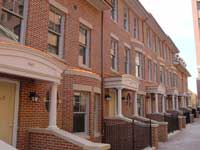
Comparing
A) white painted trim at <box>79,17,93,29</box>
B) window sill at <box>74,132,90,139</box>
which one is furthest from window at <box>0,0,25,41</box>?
window sill at <box>74,132,90,139</box>

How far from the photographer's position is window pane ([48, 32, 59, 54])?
970 cm

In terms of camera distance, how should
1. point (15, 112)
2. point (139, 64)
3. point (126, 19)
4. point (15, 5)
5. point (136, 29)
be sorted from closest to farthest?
point (15, 112), point (15, 5), point (126, 19), point (139, 64), point (136, 29)

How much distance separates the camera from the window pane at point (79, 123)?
10.4m

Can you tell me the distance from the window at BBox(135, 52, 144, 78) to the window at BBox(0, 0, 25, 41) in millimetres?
11184

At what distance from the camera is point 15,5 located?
27.0ft

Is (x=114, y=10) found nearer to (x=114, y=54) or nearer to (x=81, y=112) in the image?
(x=114, y=54)

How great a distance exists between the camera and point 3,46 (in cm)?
614

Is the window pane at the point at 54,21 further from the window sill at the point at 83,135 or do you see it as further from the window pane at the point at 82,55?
the window sill at the point at 83,135

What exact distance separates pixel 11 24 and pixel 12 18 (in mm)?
195

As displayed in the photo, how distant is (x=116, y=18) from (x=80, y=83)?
674cm

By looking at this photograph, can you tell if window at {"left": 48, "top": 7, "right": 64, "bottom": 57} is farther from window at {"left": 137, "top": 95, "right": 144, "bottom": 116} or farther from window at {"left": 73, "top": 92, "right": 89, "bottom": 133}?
window at {"left": 137, "top": 95, "right": 144, "bottom": 116}

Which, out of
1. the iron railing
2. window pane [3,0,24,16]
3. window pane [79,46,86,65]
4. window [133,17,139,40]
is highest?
window [133,17,139,40]

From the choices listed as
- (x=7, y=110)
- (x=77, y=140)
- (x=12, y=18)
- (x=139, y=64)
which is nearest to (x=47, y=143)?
(x=77, y=140)

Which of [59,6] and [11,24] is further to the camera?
[59,6]
